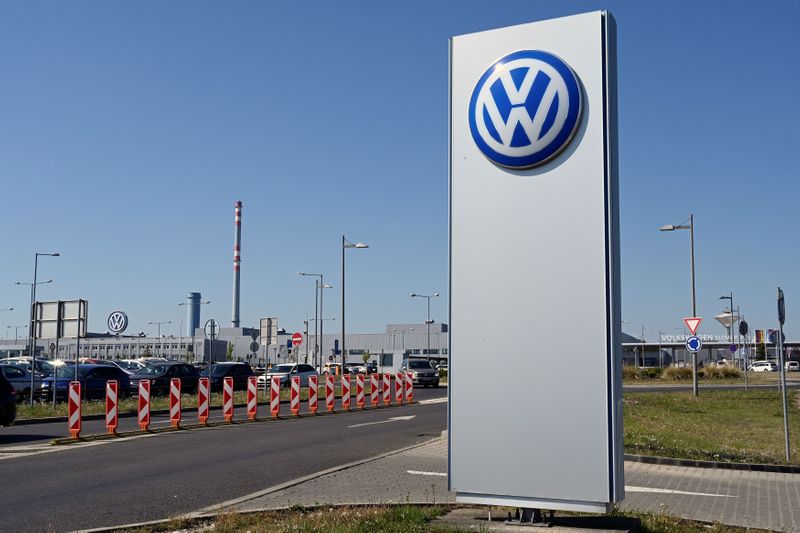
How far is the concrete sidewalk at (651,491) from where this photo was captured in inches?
363

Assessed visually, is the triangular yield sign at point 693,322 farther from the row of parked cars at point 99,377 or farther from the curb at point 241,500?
the curb at point 241,500

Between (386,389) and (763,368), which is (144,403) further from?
(763,368)

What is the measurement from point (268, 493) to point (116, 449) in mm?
6482

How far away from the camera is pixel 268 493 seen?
10.4 meters

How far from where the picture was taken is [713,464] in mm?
13211

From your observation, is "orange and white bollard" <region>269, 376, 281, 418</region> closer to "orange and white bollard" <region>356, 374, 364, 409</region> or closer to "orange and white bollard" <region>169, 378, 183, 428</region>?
"orange and white bollard" <region>169, 378, 183, 428</region>

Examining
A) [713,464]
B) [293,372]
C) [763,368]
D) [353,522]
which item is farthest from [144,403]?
[763,368]

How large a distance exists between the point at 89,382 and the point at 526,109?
95.4 feet

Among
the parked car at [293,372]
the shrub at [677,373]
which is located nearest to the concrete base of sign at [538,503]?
the parked car at [293,372]

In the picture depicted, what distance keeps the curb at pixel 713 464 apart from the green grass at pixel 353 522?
16.8ft

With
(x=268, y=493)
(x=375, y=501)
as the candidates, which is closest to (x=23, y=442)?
(x=268, y=493)

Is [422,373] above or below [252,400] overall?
above

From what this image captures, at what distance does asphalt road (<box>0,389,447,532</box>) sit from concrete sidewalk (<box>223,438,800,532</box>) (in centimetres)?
81

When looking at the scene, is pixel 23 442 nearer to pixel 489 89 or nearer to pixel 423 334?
pixel 489 89
